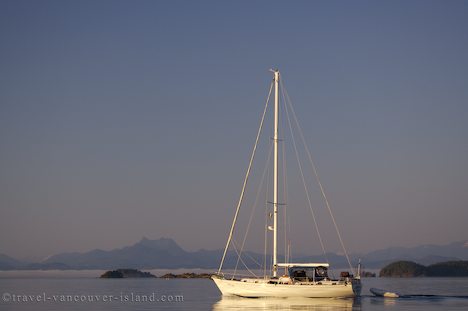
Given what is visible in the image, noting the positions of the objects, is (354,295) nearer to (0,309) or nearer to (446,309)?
(446,309)

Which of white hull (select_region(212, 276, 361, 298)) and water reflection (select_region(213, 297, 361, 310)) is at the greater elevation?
white hull (select_region(212, 276, 361, 298))

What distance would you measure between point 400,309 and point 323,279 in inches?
355

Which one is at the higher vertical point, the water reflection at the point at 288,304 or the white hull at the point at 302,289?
the white hull at the point at 302,289

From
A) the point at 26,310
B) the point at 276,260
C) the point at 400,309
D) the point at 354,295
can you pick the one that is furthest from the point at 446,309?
the point at 26,310

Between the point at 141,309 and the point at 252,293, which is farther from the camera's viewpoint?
the point at 252,293

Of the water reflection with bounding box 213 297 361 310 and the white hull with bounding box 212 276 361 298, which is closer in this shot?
the water reflection with bounding box 213 297 361 310

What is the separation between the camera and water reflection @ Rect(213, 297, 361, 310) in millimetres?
59250

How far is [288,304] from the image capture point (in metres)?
62.9

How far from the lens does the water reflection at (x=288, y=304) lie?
59.2m

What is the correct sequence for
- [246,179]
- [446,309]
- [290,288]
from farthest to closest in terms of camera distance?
[246,179]
[290,288]
[446,309]

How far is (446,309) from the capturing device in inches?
2317

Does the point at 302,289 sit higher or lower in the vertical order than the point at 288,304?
higher

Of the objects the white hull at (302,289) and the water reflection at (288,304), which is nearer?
the water reflection at (288,304)

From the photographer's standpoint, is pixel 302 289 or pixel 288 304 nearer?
pixel 288 304
